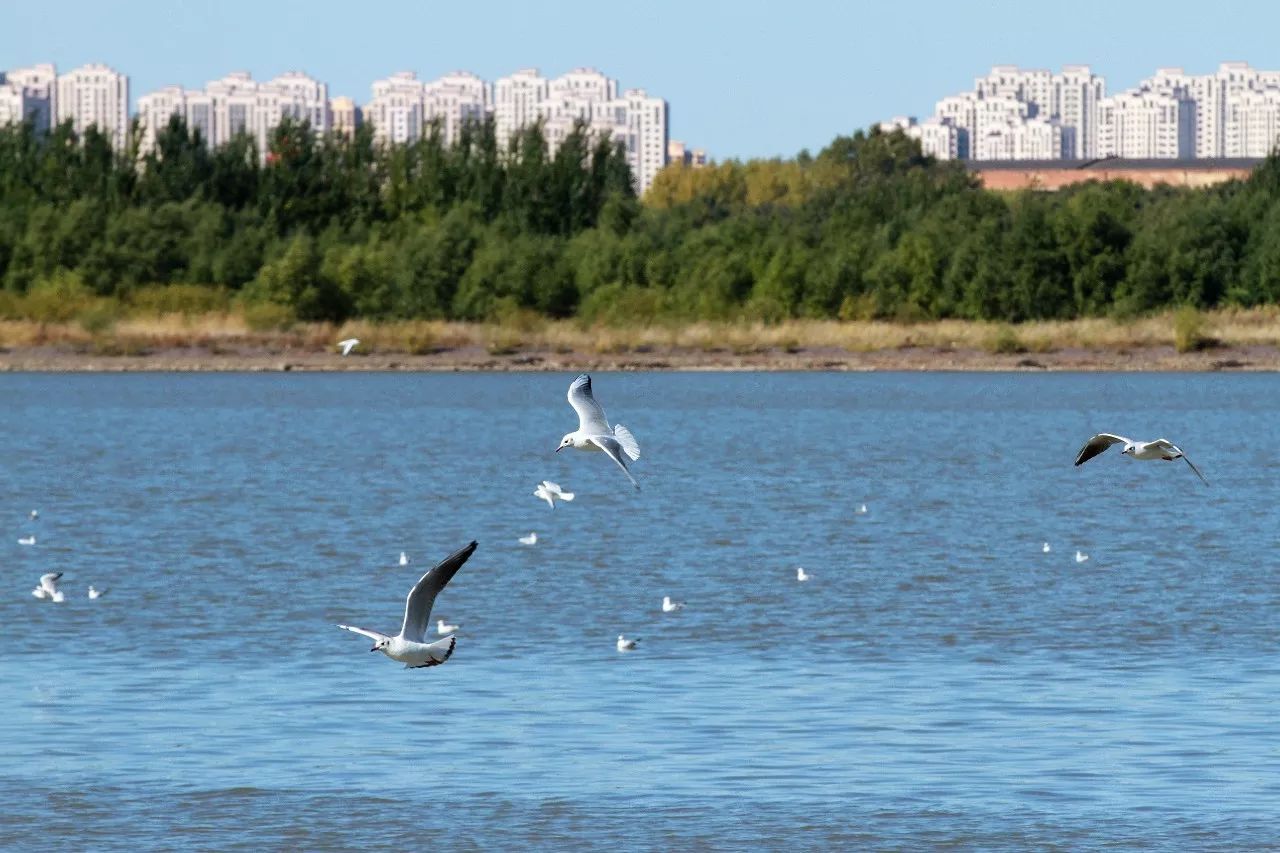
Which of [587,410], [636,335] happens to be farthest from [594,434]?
[636,335]

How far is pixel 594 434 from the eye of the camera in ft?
48.2

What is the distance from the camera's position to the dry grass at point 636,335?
74375 millimetres

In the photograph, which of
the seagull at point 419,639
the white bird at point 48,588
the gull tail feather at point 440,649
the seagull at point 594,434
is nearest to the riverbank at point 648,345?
the white bird at point 48,588

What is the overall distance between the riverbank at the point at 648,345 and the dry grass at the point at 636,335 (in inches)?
1.7

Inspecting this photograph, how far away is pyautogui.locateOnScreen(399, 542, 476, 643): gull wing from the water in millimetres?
1474

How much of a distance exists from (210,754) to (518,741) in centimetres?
181

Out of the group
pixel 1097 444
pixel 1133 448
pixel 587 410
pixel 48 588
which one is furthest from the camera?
pixel 48 588

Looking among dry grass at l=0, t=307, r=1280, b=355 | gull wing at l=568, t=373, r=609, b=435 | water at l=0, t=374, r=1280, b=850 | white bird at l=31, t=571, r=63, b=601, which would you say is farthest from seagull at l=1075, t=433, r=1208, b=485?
dry grass at l=0, t=307, r=1280, b=355

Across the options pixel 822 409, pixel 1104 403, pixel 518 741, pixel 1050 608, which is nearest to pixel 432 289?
pixel 822 409

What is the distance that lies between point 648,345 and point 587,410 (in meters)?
61.2

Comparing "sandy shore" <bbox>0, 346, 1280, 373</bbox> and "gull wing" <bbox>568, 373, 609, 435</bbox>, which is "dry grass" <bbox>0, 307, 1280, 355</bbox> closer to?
"sandy shore" <bbox>0, 346, 1280, 373</bbox>

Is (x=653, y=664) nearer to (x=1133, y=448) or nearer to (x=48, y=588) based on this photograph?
(x=1133, y=448)

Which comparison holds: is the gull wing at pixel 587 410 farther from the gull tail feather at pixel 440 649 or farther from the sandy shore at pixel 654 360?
the sandy shore at pixel 654 360

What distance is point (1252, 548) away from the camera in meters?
27.2
